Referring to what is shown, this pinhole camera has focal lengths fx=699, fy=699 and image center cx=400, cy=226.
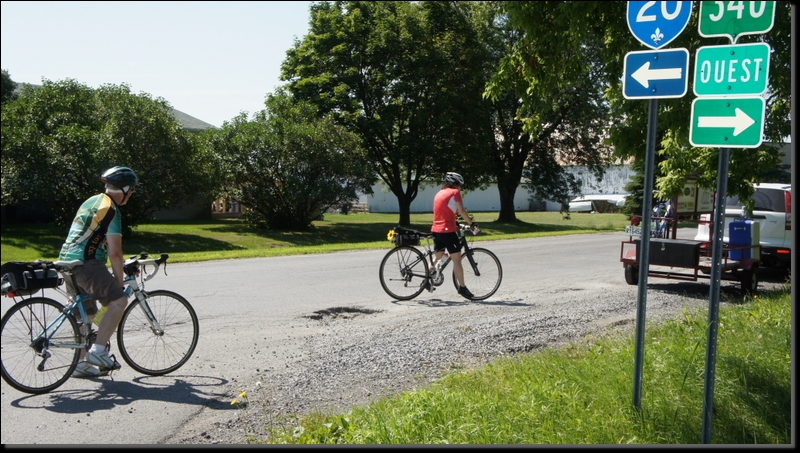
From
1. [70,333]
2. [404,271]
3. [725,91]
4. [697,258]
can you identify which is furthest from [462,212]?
[725,91]

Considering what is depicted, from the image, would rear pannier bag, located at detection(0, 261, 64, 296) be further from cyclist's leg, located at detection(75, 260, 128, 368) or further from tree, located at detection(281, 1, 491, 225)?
tree, located at detection(281, 1, 491, 225)

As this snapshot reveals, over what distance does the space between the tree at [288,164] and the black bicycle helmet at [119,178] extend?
23.7 meters

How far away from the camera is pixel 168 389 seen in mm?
5762

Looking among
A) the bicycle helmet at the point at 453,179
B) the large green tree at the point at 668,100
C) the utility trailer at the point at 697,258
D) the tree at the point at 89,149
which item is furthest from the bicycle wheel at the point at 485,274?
the tree at the point at 89,149

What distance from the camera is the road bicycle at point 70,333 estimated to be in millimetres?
5516

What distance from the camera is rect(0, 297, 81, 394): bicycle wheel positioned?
5.48 meters

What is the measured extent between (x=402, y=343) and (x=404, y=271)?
3.28 m

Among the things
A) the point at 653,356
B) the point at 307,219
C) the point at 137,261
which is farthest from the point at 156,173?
the point at 653,356

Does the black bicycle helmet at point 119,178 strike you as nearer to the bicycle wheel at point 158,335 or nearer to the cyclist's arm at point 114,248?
the cyclist's arm at point 114,248

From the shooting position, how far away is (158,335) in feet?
20.6

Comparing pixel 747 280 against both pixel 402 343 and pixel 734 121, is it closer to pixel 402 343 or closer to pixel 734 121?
pixel 402 343

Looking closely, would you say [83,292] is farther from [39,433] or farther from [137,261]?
[39,433]

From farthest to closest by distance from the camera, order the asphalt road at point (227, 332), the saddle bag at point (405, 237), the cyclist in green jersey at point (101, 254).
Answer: the saddle bag at point (405, 237), the cyclist in green jersey at point (101, 254), the asphalt road at point (227, 332)

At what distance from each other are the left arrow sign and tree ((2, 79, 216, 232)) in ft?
73.4
